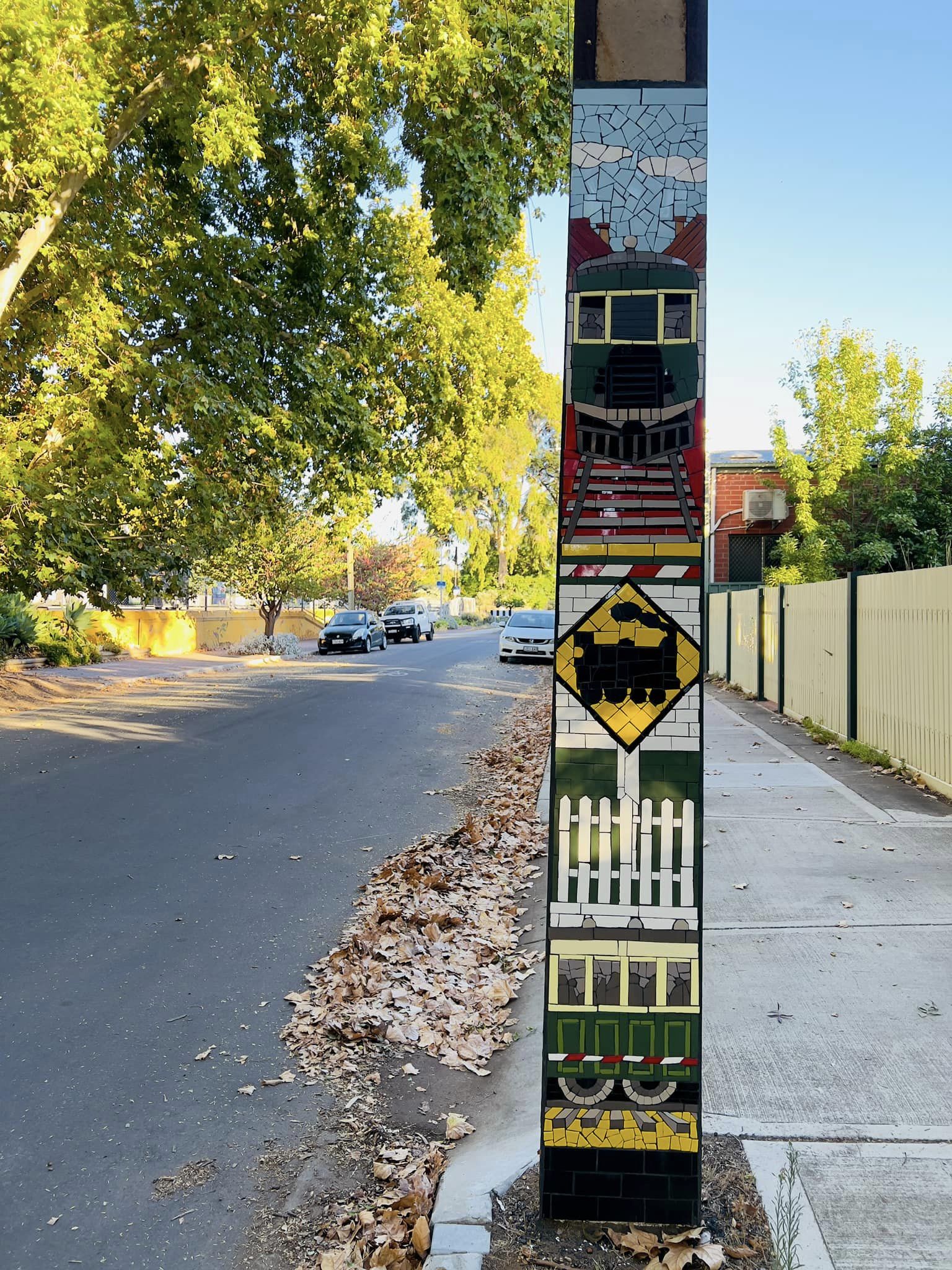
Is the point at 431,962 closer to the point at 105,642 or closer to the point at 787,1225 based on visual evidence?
the point at 787,1225

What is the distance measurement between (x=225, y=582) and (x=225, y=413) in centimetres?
1977

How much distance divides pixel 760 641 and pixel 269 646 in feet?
64.0

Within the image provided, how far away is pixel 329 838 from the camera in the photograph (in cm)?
808

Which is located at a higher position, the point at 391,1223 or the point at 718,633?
the point at 718,633

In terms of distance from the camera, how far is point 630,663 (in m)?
2.80

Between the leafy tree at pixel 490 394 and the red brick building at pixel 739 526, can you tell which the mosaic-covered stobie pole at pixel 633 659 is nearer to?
the leafy tree at pixel 490 394

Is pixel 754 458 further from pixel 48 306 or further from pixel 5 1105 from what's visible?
pixel 5 1105

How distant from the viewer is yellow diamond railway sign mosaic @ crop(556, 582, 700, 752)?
110 inches

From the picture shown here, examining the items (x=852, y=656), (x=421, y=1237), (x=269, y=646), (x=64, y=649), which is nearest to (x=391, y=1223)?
(x=421, y=1237)

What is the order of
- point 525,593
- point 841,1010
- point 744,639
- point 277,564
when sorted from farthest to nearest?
point 525,593, point 277,564, point 744,639, point 841,1010

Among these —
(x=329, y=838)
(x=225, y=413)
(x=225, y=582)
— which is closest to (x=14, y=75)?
(x=225, y=413)

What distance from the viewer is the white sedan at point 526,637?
27.3 m

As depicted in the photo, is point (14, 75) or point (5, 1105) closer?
point (5, 1105)

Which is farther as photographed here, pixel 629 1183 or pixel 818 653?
pixel 818 653
